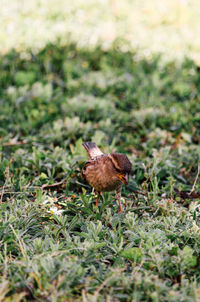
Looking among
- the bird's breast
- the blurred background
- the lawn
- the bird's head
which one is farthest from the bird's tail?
the blurred background

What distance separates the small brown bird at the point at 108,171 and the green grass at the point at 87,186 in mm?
222

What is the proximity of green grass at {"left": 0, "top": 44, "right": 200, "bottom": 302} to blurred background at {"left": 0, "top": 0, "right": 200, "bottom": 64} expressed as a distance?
610mm

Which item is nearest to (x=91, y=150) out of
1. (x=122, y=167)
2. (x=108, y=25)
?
(x=122, y=167)

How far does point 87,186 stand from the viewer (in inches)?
196

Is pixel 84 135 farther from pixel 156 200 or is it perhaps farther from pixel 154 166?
pixel 156 200

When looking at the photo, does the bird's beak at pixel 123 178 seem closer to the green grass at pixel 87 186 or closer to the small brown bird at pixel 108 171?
the small brown bird at pixel 108 171

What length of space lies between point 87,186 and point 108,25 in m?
6.66

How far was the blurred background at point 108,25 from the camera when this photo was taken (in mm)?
9547

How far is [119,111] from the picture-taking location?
7.05 meters

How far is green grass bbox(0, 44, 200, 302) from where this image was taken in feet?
10.6

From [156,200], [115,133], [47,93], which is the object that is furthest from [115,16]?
[156,200]

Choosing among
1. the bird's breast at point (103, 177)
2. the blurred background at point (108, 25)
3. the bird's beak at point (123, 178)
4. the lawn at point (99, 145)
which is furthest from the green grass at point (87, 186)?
the blurred background at point (108, 25)

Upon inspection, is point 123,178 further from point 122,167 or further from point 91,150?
point 91,150

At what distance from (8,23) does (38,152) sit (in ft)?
18.8
